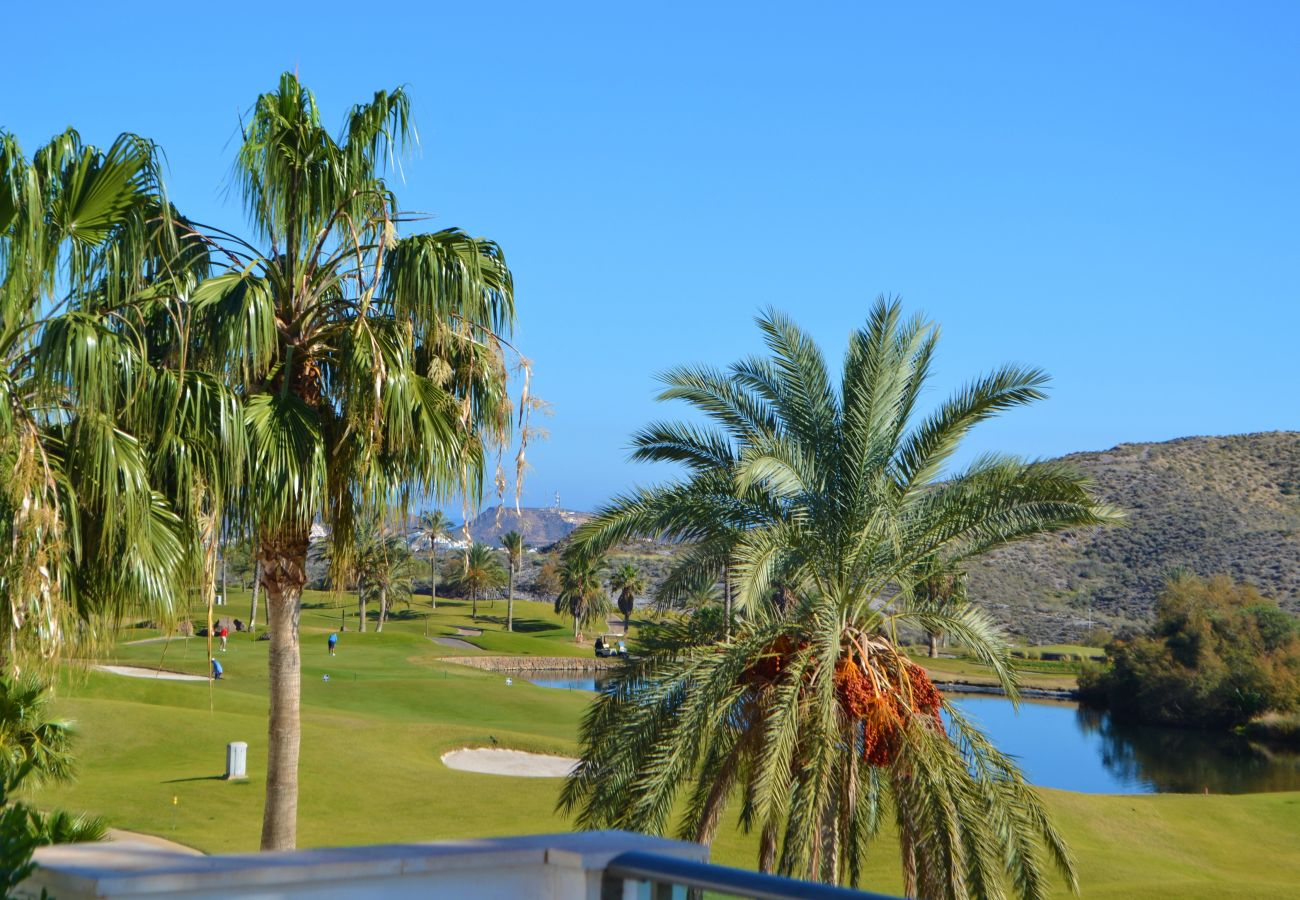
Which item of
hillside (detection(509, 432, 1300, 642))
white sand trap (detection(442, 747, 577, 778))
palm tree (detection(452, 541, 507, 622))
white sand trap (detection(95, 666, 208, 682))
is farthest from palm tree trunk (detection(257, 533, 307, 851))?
palm tree (detection(452, 541, 507, 622))

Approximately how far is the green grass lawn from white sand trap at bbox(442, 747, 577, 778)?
0.42 metres

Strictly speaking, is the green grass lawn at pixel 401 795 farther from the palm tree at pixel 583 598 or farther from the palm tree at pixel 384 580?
the palm tree at pixel 583 598

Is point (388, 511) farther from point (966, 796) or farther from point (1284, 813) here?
point (1284, 813)

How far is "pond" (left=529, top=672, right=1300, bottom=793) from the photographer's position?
45.0 m

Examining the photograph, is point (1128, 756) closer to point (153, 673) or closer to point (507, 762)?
point (507, 762)

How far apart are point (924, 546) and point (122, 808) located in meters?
14.0

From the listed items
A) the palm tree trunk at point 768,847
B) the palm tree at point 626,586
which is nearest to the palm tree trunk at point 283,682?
the palm tree trunk at point 768,847

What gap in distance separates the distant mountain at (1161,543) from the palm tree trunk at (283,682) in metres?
76.8

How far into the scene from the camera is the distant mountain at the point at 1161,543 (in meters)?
89.4

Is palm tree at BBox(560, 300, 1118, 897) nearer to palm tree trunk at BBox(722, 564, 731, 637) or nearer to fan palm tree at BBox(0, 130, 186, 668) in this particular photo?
palm tree trunk at BBox(722, 564, 731, 637)

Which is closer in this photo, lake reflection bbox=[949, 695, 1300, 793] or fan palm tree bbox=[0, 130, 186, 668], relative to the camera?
fan palm tree bbox=[0, 130, 186, 668]

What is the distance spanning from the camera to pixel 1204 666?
6262 centimetres

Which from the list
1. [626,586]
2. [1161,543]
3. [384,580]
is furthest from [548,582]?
[1161,543]

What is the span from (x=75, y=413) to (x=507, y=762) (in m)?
22.0
